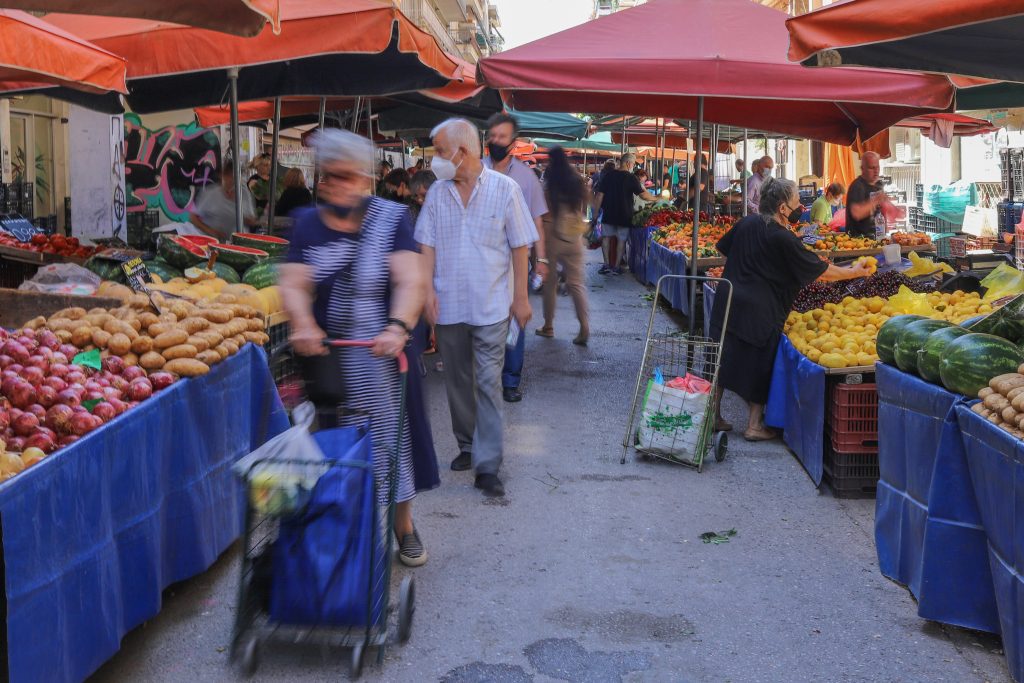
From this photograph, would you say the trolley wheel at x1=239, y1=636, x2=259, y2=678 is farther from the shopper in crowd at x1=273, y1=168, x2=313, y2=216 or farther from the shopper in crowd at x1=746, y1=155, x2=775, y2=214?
the shopper in crowd at x1=746, y1=155, x2=775, y2=214

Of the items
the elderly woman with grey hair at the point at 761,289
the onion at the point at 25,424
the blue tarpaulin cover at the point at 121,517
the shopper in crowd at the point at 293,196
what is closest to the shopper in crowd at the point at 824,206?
the shopper in crowd at the point at 293,196

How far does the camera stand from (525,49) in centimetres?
845

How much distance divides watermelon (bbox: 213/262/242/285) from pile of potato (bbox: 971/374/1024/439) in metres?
5.43

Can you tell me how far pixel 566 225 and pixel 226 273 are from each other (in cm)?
422

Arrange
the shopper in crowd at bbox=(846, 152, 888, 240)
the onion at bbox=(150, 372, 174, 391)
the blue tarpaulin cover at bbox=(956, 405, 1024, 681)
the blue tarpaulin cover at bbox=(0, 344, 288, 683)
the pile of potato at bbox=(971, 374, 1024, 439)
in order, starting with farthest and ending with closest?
the shopper in crowd at bbox=(846, 152, 888, 240), the onion at bbox=(150, 372, 174, 391), the pile of potato at bbox=(971, 374, 1024, 439), the blue tarpaulin cover at bbox=(956, 405, 1024, 681), the blue tarpaulin cover at bbox=(0, 344, 288, 683)

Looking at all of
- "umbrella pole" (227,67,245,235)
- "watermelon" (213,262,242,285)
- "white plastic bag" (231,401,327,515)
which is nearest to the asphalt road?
"white plastic bag" (231,401,327,515)

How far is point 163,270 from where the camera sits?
8.06 m

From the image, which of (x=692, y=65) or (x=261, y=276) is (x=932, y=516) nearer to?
(x=692, y=65)

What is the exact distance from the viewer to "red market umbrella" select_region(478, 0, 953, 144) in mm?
8000

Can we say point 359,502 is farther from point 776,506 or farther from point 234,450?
point 776,506

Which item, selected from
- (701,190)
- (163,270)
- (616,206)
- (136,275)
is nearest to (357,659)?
(136,275)

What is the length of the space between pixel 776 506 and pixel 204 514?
3298mm

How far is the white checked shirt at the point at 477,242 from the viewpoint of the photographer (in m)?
6.32

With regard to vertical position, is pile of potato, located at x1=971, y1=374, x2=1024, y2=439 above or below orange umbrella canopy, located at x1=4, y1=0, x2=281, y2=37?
below
